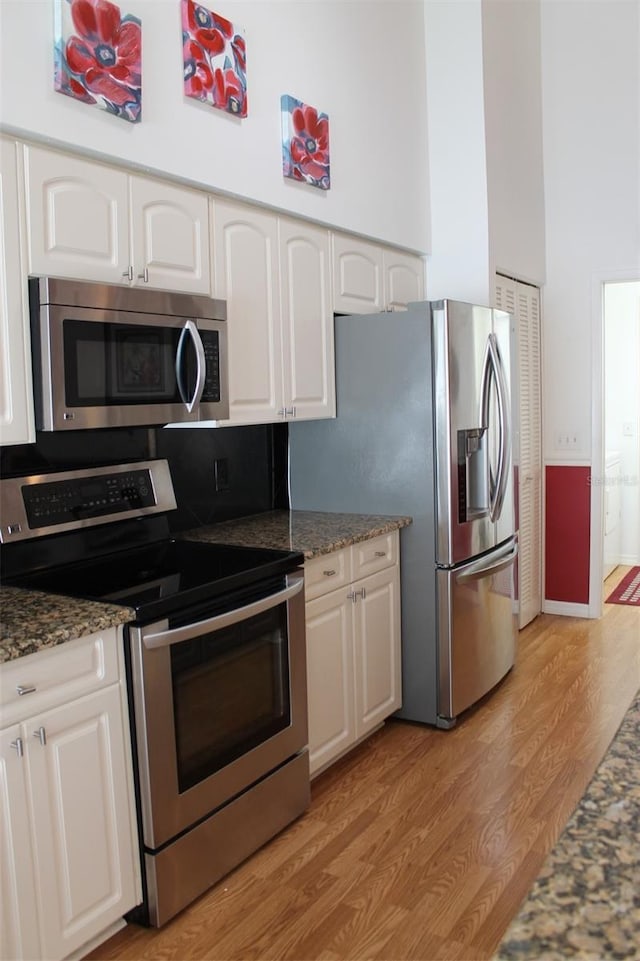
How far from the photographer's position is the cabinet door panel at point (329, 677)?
109 inches

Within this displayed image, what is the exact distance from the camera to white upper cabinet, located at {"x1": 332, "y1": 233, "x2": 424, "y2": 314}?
131 inches

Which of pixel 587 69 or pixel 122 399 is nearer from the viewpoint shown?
pixel 122 399

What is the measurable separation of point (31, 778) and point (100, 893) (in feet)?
1.34

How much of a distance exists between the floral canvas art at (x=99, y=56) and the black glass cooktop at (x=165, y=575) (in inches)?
51.2

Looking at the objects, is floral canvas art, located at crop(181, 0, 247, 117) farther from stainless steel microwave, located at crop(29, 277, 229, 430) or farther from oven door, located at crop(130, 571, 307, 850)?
oven door, located at crop(130, 571, 307, 850)

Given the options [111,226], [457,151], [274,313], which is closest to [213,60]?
[111,226]

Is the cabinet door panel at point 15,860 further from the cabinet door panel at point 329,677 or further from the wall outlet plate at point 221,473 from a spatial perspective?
the wall outlet plate at point 221,473

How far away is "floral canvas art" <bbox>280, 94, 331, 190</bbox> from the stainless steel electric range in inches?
47.7

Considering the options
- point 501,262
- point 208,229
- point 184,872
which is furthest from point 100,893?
point 501,262

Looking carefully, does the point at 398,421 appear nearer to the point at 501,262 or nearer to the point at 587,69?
the point at 501,262

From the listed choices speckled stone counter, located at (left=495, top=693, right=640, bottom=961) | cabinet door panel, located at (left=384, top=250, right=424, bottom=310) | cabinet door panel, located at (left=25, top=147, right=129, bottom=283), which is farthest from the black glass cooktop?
cabinet door panel, located at (left=384, top=250, right=424, bottom=310)

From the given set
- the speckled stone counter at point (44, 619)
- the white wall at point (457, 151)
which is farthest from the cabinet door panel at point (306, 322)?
the speckled stone counter at point (44, 619)

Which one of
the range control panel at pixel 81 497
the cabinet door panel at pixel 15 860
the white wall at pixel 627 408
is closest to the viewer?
the cabinet door panel at pixel 15 860

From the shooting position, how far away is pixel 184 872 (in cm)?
214
